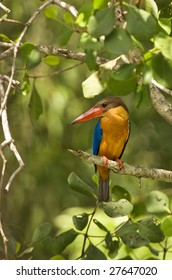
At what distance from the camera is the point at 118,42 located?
173cm

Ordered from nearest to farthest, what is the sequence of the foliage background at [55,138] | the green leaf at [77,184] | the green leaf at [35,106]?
the green leaf at [35,106] → the green leaf at [77,184] → the foliage background at [55,138]

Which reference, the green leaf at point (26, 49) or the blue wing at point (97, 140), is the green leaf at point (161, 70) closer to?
the green leaf at point (26, 49)

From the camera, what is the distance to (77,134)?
619cm

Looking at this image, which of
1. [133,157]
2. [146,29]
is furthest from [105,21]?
[133,157]

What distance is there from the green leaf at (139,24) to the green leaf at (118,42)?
0.02m

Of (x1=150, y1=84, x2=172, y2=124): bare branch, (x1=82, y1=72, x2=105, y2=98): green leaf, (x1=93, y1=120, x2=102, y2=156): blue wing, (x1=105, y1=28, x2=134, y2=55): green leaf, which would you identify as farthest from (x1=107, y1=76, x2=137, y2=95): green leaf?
(x1=93, y1=120, x2=102, y2=156): blue wing

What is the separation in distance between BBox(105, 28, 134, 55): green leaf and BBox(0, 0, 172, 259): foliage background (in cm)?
331

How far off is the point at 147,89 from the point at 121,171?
90cm

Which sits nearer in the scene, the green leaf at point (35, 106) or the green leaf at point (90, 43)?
the green leaf at point (90, 43)

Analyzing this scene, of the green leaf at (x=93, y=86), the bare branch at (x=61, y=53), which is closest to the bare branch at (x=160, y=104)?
the bare branch at (x=61, y=53)

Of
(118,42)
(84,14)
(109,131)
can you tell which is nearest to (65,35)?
(84,14)

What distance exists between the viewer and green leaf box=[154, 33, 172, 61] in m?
1.78

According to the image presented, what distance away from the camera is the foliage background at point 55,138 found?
18.2ft
